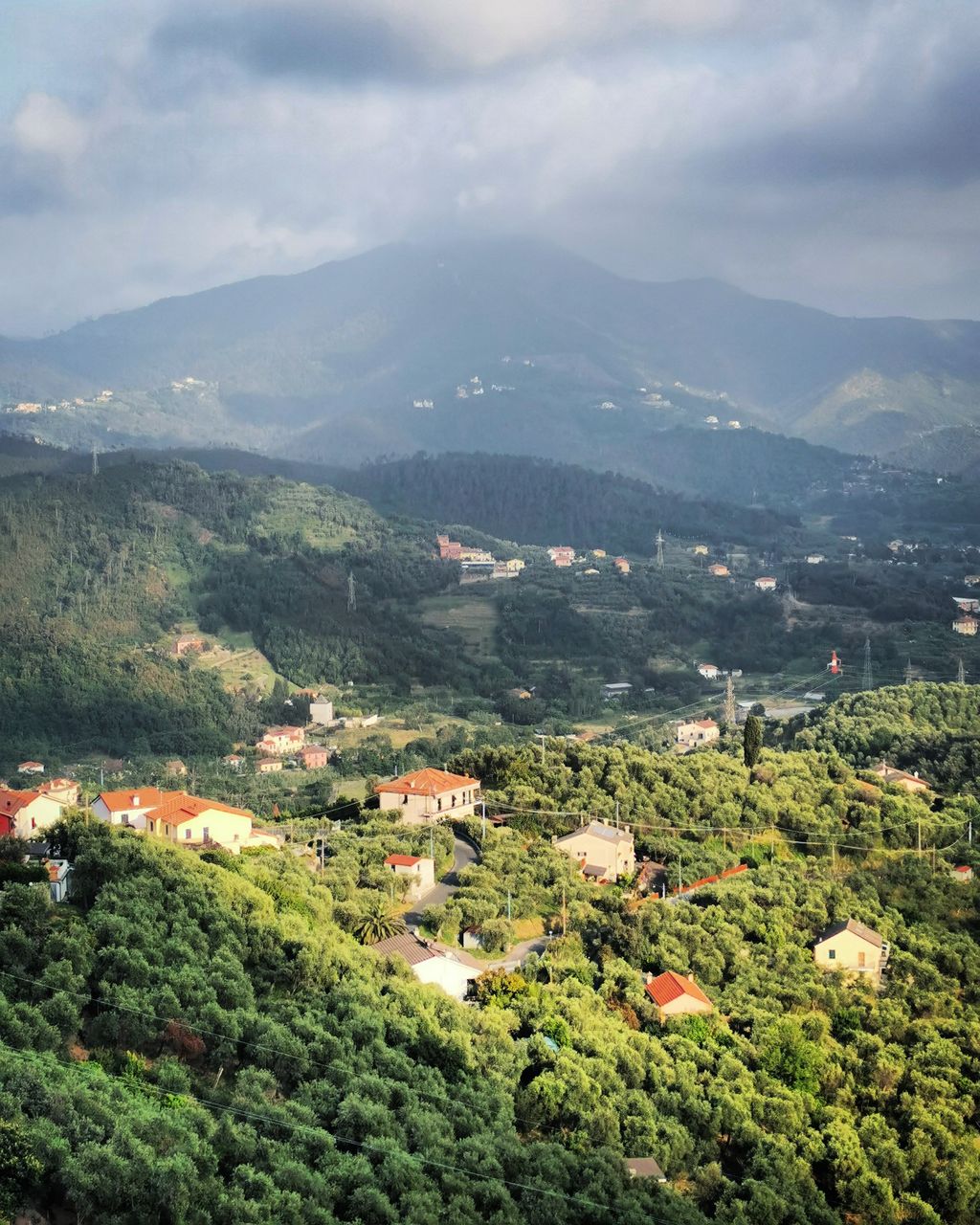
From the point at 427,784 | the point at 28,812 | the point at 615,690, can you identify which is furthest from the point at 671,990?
the point at 615,690

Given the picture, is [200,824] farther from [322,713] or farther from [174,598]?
[174,598]

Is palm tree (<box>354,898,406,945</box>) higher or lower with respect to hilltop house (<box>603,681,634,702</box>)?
higher

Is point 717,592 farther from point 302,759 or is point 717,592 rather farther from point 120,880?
point 120,880

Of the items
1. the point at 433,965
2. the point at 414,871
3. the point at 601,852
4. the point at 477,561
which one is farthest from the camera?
the point at 477,561

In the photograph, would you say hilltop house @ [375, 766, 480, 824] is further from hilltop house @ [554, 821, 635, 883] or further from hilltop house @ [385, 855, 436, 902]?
hilltop house @ [385, 855, 436, 902]

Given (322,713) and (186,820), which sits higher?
(186,820)

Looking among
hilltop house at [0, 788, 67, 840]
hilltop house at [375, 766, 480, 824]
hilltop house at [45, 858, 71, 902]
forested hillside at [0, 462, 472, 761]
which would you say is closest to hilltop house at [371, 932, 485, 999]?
hilltop house at [45, 858, 71, 902]

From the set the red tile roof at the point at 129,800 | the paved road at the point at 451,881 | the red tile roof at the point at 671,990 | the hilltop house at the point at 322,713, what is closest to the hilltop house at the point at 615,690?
the hilltop house at the point at 322,713

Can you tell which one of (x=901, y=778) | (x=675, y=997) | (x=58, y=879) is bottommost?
(x=901, y=778)
